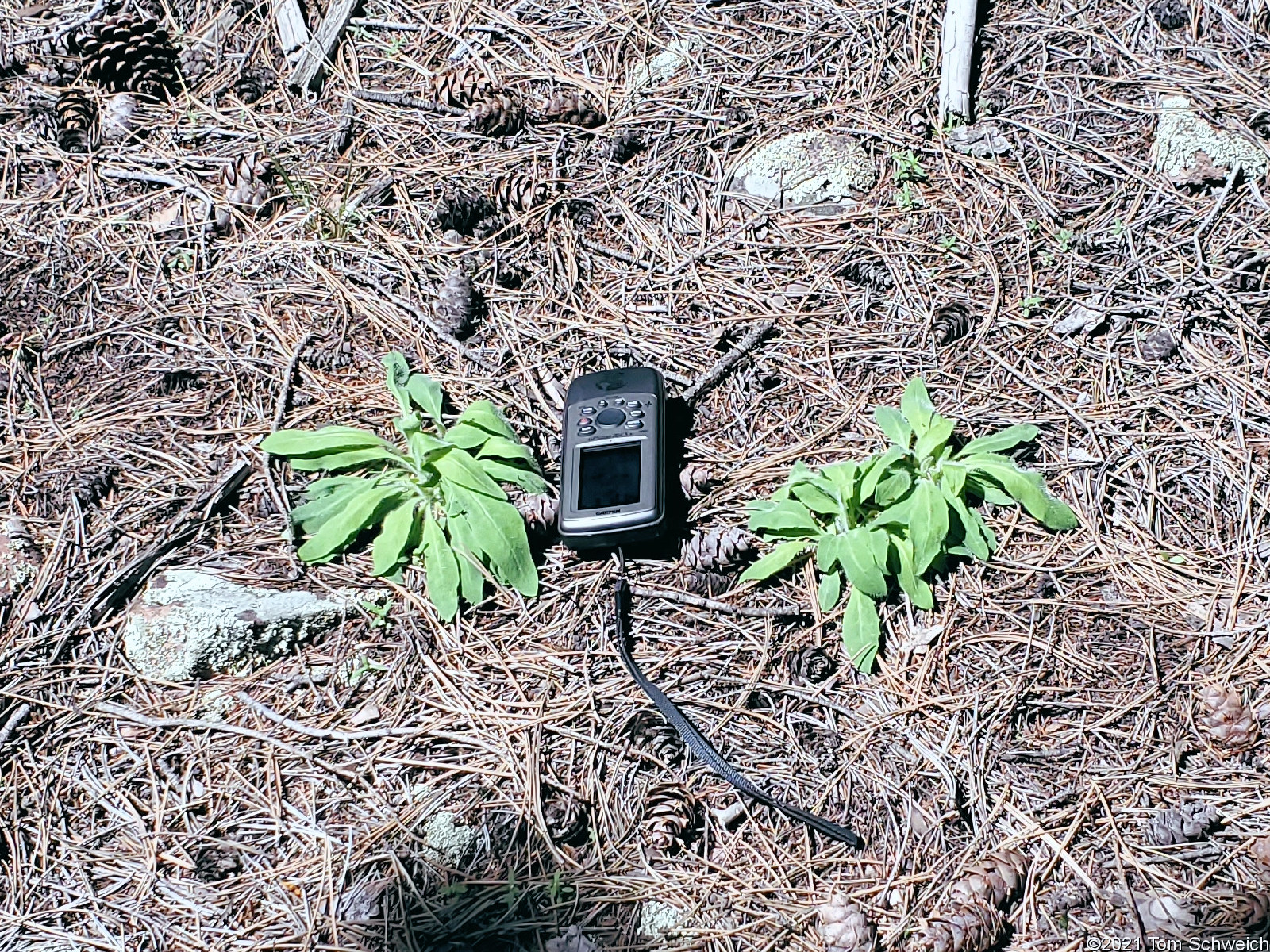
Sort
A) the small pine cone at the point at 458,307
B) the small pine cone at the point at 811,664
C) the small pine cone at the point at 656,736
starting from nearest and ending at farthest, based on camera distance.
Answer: the small pine cone at the point at 656,736 → the small pine cone at the point at 811,664 → the small pine cone at the point at 458,307

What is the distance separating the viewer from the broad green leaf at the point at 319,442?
8.21 feet

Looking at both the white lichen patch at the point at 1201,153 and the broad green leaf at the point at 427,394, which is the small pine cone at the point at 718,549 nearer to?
the broad green leaf at the point at 427,394

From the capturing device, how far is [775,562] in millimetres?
2314

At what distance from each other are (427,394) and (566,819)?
3.68 feet

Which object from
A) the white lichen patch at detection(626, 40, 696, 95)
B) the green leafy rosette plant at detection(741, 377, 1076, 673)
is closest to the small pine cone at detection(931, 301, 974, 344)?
the green leafy rosette plant at detection(741, 377, 1076, 673)

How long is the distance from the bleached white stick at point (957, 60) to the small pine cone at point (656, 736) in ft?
6.94

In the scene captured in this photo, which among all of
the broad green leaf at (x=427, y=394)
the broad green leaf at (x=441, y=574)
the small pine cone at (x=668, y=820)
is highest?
the broad green leaf at (x=427, y=394)

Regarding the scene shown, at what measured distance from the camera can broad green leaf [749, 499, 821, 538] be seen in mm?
2314

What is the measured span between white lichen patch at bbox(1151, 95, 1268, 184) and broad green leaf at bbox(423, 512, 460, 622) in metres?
2.36

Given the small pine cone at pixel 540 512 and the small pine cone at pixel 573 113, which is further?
the small pine cone at pixel 573 113

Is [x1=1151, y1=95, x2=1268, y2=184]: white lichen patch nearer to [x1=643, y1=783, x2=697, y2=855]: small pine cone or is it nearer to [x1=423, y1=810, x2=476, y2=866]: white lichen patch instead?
[x1=643, y1=783, x2=697, y2=855]: small pine cone

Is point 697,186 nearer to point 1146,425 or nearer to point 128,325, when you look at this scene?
point 1146,425

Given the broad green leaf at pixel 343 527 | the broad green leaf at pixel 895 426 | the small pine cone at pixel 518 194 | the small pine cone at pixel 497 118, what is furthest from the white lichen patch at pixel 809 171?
the broad green leaf at pixel 343 527

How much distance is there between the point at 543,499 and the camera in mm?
2457
